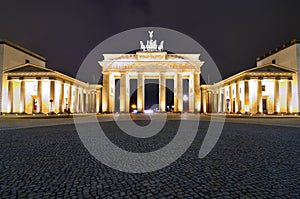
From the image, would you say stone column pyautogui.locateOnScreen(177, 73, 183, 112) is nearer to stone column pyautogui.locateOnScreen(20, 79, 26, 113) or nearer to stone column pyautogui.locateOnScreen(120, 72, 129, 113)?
stone column pyautogui.locateOnScreen(120, 72, 129, 113)

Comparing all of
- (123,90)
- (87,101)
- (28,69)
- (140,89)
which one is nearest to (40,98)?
(28,69)

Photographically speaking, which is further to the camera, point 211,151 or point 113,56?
point 113,56

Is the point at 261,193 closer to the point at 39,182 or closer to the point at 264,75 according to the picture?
the point at 39,182

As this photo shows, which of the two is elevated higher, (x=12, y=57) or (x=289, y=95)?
(x=12, y=57)

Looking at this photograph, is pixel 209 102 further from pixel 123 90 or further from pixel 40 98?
pixel 40 98

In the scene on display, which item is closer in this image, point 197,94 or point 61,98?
point 61,98

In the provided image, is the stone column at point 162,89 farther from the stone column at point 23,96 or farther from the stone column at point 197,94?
the stone column at point 23,96

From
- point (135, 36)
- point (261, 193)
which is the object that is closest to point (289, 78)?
point (135, 36)

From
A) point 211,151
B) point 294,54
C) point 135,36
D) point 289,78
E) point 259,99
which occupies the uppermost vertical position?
point 135,36

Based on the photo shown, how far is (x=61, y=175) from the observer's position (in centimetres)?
494

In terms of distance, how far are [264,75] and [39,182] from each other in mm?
43974

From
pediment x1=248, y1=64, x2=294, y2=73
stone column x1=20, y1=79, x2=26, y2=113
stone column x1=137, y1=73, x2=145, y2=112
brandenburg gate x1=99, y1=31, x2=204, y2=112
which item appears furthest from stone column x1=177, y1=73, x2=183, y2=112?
stone column x1=20, y1=79, x2=26, y2=113

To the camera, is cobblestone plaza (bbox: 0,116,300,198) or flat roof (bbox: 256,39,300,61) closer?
cobblestone plaza (bbox: 0,116,300,198)

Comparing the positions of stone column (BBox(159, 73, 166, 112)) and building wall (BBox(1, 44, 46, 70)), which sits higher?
building wall (BBox(1, 44, 46, 70))
